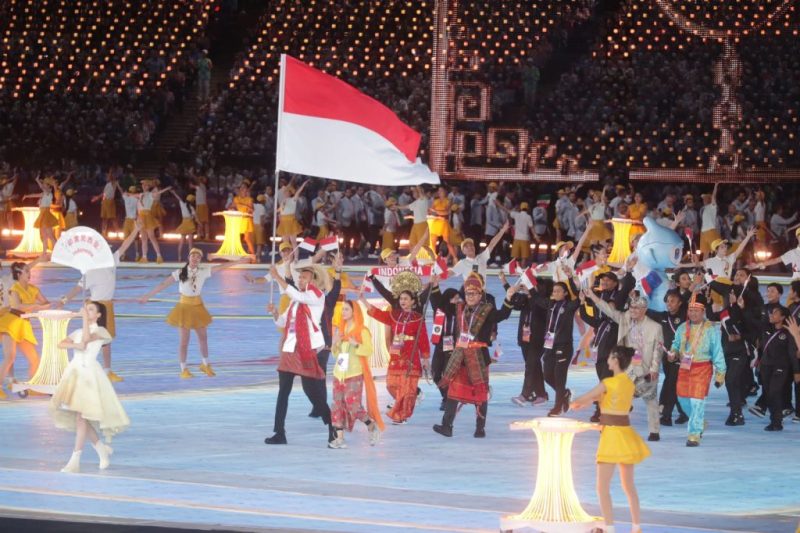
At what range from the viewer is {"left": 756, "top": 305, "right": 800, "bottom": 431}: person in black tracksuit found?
1623 centimetres

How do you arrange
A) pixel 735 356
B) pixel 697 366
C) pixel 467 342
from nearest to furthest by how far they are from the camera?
pixel 697 366, pixel 467 342, pixel 735 356

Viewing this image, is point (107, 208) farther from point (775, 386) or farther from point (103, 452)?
point (103, 452)

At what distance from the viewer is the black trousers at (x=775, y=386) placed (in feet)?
53.3

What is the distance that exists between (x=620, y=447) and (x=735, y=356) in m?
5.88

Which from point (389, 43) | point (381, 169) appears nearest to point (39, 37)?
point (389, 43)

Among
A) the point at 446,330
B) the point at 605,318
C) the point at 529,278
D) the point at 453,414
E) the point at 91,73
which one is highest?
the point at 91,73

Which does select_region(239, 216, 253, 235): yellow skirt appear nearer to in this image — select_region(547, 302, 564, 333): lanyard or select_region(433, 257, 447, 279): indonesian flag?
select_region(433, 257, 447, 279): indonesian flag

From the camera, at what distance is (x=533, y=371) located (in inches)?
683

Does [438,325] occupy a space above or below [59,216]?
below

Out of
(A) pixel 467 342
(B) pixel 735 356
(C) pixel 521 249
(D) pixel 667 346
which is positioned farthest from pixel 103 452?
(C) pixel 521 249

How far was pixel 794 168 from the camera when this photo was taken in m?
36.6

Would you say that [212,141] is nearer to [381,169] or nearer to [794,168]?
[794,168]

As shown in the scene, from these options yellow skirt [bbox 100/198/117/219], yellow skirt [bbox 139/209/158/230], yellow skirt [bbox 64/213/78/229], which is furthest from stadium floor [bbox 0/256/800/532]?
yellow skirt [bbox 100/198/117/219]

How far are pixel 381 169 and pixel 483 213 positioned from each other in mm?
21682
